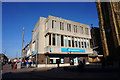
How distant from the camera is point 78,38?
3055 cm

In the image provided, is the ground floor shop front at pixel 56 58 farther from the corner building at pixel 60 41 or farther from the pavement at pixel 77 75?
the pavement at pixel 77 75

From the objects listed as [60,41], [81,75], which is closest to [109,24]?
[60,41]

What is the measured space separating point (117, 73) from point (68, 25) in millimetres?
25123

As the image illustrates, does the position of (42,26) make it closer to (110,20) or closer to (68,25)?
(68,25)

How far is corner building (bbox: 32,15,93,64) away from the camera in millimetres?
24641

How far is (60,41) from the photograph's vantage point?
85.7 ft

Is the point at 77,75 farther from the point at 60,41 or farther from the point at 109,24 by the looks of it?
the point at 109,24

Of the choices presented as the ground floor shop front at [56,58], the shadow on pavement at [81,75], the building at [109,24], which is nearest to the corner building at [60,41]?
the ground floor shop front at [56,58]

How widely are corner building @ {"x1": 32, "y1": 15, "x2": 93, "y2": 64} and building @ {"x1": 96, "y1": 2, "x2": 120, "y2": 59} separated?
256 inches

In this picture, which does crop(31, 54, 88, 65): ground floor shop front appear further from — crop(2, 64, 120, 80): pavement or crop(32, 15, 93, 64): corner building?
crop(2, 64, 120, 80): pavement

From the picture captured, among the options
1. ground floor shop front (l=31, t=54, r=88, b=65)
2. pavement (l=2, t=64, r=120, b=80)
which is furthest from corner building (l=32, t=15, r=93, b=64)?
pavement (l=2, t=64, r=120, b=80)

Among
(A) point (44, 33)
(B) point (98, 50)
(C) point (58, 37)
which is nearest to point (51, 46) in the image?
(C) point (58, 37)

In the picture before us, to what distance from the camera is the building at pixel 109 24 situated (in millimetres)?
24578

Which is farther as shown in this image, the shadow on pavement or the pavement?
the pavement
